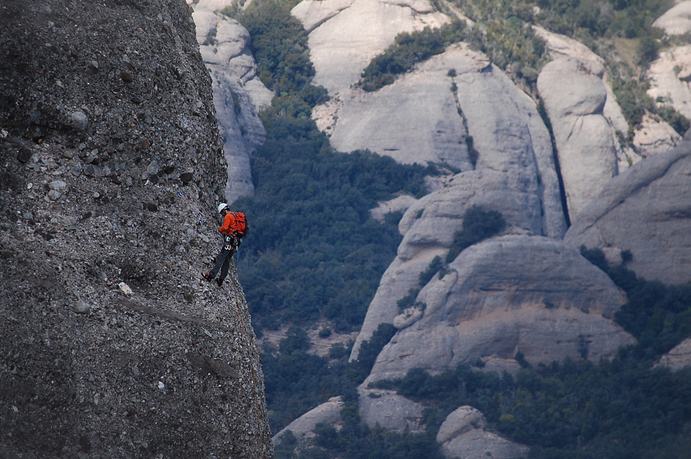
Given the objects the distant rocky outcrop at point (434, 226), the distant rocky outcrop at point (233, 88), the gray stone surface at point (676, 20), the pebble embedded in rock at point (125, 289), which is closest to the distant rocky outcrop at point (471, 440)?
the distant rocky outcrop at point (434, 226)

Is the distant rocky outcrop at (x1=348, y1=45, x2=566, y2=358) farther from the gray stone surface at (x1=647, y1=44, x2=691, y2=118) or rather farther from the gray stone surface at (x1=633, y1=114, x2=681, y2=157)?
the gray stone surface at (x1=647, y1=44, x2=691, y2=118)

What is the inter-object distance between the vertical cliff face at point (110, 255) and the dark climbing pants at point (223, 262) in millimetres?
151

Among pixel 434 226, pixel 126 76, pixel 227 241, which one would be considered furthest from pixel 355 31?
pixel 227 241

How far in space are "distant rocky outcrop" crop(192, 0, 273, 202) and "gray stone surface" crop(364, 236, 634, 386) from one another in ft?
90.2

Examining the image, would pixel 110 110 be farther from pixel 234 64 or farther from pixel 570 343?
pixel 234 64

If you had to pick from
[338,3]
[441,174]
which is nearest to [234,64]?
[338,3]

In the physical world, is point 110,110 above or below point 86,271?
above

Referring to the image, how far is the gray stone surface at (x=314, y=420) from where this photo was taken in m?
67.1

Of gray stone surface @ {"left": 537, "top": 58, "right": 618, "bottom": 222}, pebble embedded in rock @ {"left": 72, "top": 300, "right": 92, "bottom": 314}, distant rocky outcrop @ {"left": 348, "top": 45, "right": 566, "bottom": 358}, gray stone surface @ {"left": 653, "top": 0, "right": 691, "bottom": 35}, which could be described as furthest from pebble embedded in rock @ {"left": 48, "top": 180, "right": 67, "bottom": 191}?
gray stone surface @ {"left": 653, "top": 0, "right": 691, "bottom": 35}

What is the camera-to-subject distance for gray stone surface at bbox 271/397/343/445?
2643 inches

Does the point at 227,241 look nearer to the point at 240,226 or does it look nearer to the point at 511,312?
the point at 240,226

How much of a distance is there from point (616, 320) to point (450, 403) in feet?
46.9

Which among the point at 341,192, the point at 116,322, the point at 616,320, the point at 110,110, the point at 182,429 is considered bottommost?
the point at 341,192

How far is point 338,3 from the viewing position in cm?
12625
